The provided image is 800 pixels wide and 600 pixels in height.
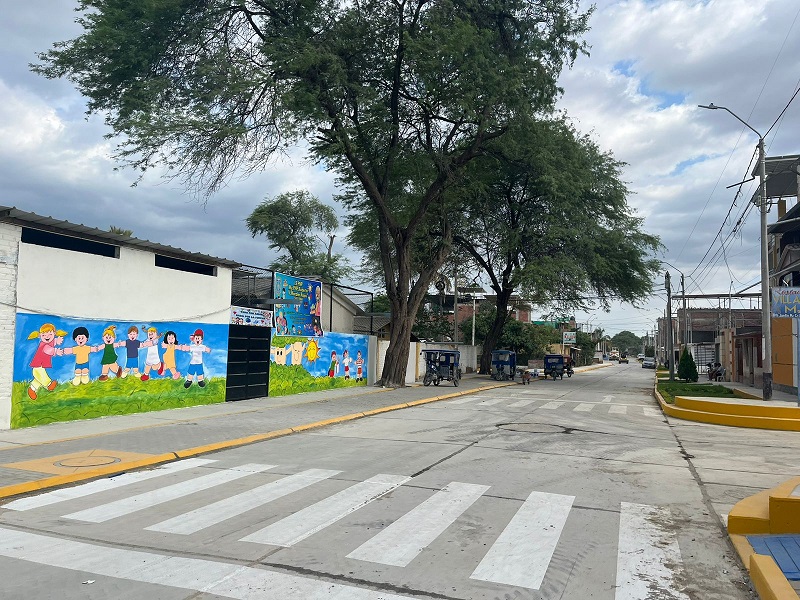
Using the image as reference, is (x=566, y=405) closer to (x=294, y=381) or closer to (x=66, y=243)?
(x=294, y=381)

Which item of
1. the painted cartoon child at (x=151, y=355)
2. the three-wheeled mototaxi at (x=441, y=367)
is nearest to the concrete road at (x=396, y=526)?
the painted cartoon child at (x=151, y=355)

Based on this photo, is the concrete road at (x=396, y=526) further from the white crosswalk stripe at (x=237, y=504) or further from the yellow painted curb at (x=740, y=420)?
the yellow painted curb at (x=740, y=420)

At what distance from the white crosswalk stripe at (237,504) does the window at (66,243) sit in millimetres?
8053

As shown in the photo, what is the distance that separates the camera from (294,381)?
21875mm

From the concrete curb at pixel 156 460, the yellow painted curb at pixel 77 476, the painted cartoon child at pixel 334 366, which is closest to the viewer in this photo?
the yellow painted curb at pixel 77 476

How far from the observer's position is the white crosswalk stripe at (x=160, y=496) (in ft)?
22.3

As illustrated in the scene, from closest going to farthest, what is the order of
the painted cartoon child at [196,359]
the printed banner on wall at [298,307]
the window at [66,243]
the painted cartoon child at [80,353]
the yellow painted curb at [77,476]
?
the yellow painted curb at [77,476] < the window at [66,243] < the painted cartoon child at [80,353] < the painted cartoon child at [196,359] < the printed banner on wall at [298,307]

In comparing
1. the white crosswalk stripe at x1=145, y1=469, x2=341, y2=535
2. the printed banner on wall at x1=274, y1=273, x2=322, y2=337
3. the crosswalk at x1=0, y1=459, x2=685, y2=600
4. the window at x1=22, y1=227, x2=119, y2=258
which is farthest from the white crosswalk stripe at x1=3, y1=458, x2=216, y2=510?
the printed banner on wall at x1=274, y1=273, x2=322, y2=337

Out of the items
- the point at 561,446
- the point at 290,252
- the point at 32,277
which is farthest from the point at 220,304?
the point at 290,252

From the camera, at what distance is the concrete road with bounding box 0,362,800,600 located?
16.0 ft

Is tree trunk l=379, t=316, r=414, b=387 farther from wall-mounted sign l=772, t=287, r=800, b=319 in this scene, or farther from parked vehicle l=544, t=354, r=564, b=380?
parked vehicle l=544, t=354, r=564, b=380

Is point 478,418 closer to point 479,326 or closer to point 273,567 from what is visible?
point 273,567

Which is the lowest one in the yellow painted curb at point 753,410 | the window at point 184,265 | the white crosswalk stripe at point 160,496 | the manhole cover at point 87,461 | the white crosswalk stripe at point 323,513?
the white crosswalk stripe at point 160,496

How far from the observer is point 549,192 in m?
34.0
